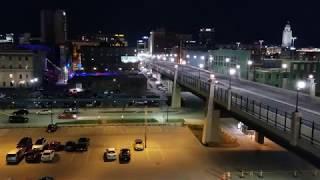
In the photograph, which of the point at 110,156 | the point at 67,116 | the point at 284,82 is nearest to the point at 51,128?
the point at 67,116

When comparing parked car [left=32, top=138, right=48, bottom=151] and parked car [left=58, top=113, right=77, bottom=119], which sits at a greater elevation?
parked car [left=58, top=113, right=77, bottom=119]

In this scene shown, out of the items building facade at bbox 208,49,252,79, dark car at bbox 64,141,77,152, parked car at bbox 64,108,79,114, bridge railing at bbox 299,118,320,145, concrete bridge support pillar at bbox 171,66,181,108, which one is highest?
building facade at bbox 208,49,252,79

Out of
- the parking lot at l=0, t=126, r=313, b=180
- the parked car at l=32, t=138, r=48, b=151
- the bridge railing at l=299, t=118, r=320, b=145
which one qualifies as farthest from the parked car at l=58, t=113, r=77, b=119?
the bridge railing at l=299, t=118, r=320, b=145

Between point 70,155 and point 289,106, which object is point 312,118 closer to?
point 289,106

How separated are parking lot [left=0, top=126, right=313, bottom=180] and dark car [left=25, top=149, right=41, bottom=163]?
52cm

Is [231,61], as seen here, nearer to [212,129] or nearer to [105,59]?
[212,129]

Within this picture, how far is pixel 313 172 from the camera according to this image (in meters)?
32.2

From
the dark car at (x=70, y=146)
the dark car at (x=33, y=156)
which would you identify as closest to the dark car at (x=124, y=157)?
the dark car at (x=70, y=146)

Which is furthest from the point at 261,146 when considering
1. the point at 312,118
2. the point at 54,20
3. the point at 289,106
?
the point at 54,20

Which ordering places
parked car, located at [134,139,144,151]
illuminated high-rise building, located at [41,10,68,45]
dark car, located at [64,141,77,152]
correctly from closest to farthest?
→ dark car, located at [64,141,77,152]
parked car, located at [134,139,144,151]
illuminated high-rise building, located at [41,10,68,45]

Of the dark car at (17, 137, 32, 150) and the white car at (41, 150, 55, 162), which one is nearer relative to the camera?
the white car at (41, 150, 55, 162)

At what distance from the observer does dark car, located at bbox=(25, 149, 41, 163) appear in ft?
114

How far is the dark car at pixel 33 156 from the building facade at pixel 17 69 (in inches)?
2118

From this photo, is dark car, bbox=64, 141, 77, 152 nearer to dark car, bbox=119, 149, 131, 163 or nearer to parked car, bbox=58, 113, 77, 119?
dark car, bbox=119, 149, 131, 163
